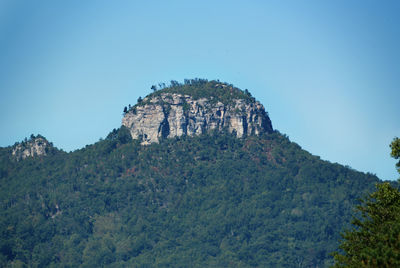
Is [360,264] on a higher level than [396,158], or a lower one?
lower

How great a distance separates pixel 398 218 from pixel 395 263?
26.8ft

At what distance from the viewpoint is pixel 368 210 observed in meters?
75.1

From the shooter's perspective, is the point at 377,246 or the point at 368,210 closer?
the point at 377,246

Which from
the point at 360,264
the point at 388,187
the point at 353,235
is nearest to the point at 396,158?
the point at 388,187

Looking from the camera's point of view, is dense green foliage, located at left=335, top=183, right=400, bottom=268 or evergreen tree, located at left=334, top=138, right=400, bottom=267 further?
evergreen tree, located at left=334, top=138, right=400, bottom=267

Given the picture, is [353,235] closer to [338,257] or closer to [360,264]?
[338,257]

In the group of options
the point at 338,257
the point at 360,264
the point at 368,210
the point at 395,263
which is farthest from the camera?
the point at 368,210

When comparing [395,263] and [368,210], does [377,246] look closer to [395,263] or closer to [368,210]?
[395,263]

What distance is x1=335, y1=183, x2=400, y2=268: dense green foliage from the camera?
198 feet

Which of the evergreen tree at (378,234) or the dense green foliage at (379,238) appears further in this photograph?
the evergreen tree at (378,234)

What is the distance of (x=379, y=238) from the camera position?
65.9 meters

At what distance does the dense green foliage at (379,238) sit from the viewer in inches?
2376

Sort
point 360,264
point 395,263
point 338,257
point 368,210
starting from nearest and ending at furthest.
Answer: point 395,263 < point 360,264 < point 338,257 < point 368,210

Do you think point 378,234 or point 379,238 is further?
point 378,234
